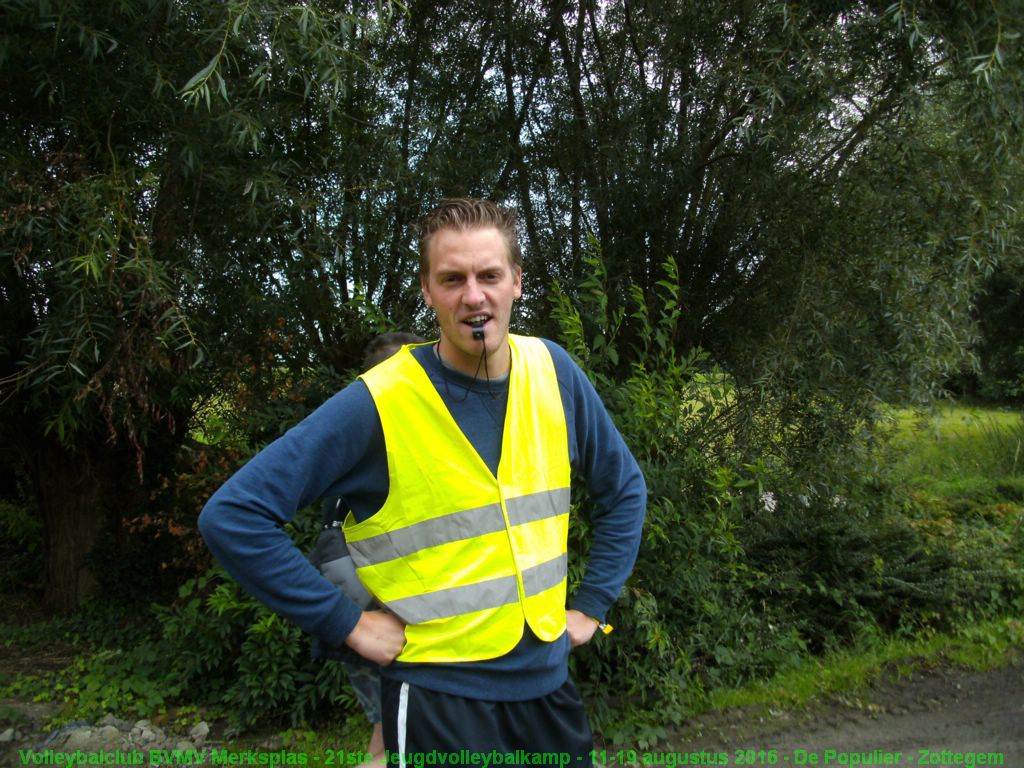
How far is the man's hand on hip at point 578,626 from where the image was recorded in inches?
93.0

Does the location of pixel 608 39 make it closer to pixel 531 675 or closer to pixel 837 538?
pixel 837 538

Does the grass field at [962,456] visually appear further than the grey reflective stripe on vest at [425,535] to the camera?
Yes

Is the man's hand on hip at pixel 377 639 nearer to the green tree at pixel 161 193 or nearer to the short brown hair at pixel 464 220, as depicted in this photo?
the short brown hair at pixel 464 220

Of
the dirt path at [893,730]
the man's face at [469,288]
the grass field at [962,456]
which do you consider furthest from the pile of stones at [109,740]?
the grass field at [962,456]

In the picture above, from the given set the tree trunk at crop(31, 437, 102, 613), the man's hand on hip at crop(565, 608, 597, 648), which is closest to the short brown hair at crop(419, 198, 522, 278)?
the man's hand on hip at crop(565, 608, 597, 648)

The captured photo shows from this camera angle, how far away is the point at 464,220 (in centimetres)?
213

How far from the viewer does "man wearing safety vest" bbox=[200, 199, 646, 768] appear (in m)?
1.96

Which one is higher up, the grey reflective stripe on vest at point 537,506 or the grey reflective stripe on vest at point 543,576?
the grey reflective stripe on vest at point 537,506

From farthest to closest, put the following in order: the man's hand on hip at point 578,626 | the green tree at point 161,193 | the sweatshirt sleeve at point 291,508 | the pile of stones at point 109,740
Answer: the pile of stones at point 109,740
the green tree at point 161,193
the man's hand on hip at point 578,626
the sweatshirt sleeve at point 291,508

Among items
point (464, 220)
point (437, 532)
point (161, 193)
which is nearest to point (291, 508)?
point (437, 532)

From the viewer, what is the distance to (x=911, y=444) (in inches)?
289

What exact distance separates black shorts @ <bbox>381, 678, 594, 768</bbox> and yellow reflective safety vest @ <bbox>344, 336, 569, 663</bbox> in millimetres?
100

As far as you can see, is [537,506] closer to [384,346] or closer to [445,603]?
[445,603]

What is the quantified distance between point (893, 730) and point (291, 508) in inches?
164
